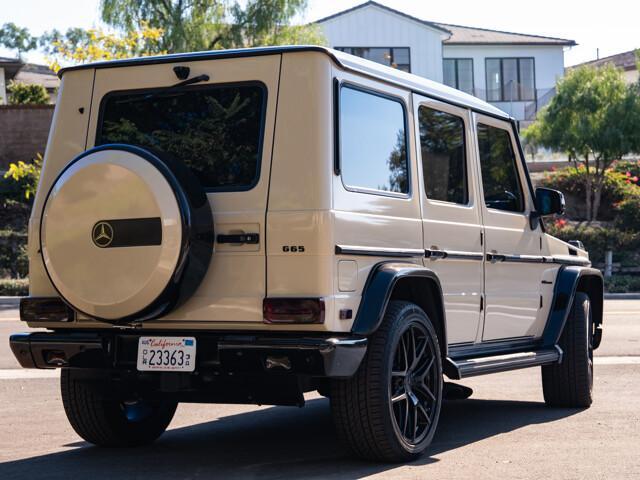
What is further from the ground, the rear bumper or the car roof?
the car roof

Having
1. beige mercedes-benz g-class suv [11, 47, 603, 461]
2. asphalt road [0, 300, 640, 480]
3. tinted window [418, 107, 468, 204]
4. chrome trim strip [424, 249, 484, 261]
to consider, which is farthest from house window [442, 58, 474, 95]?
beige mercedes-benz g-class suv [11, 47, 603, 461]

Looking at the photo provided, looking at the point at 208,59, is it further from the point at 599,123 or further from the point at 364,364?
the point at 599,123

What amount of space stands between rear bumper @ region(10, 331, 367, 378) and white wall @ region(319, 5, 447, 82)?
1877 inches

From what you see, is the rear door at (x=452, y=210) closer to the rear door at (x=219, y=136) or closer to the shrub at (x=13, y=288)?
the rear door at (x=219, y=136)

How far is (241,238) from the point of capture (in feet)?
20.0

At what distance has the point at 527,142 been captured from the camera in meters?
43.3

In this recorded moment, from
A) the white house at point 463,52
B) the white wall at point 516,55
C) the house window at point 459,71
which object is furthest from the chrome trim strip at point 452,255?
the house window at point 459,71

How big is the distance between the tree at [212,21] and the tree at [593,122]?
853 cm

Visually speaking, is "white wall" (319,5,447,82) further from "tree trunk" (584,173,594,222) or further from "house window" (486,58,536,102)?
"tree trunk" (584,173,594,222)

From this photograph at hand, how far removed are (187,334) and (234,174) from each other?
2.91 feet

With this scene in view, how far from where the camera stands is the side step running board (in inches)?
275

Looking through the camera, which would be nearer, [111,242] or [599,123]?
[111,242]

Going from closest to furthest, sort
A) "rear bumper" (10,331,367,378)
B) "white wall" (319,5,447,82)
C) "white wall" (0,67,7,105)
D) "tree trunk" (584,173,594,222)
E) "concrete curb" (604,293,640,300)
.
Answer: "rear bumper" (10,331,367,378) → "concrete curb" (604,293,640,300) → "tree trunk" (584,173,594,222) → "white wall" (0,67,7,105) → "white wall" (319,5,447,82)

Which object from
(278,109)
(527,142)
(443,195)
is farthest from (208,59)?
(527,142)
